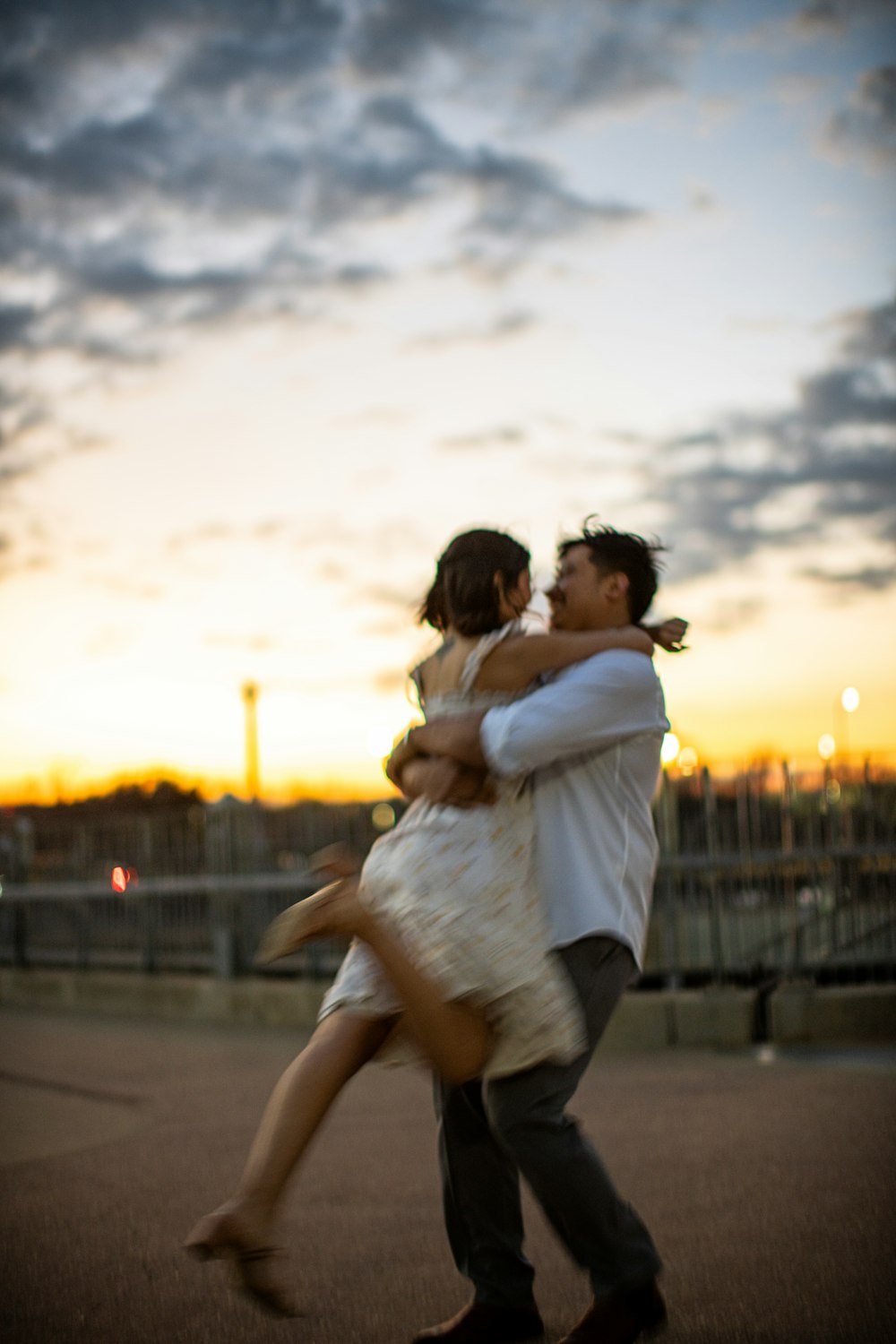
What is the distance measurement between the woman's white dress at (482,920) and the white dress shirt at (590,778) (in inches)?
2.7

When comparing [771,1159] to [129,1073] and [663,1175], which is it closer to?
[663,1175]

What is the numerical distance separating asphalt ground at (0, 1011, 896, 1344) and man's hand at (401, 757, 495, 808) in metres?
1.36

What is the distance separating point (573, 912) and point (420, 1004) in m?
0.43

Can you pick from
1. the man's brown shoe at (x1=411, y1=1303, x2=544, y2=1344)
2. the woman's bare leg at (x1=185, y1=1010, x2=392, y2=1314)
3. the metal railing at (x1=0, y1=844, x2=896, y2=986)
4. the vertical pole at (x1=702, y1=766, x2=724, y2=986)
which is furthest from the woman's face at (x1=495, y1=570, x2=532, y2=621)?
the metal railing at (x1=0, y1=844, x2=896, y2=986)

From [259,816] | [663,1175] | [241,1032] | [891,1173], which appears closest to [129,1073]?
[241,1032]

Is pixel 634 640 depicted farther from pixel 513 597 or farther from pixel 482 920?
pixel 482 920

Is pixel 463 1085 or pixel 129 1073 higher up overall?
pixel 463 1085

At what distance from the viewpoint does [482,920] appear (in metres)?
3.39

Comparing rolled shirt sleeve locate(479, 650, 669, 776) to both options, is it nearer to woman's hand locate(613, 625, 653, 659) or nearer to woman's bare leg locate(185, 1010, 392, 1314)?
woman's hand locate(613, 625, 653, 659)

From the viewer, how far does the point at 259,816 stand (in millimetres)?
12266

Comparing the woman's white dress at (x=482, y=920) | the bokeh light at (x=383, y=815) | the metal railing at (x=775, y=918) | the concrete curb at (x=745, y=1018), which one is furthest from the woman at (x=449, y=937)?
the bokeh light at (x=383, y=815)

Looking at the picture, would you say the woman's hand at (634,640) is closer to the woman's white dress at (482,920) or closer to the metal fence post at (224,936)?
the woman's white dress at (482,920)

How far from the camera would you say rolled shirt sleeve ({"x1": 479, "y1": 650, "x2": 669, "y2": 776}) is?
3439mm

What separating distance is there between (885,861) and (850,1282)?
6373 mm
